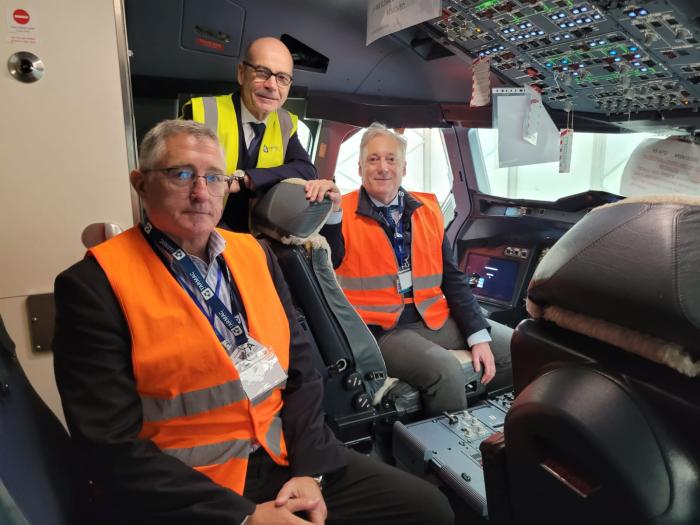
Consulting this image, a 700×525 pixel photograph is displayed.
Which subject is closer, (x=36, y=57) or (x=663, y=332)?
(x=663, y=332)

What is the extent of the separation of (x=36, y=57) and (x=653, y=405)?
6.32ft

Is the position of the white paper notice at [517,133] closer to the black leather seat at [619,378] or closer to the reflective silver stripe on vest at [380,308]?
the reflective silver stripe on vest at [380,308]

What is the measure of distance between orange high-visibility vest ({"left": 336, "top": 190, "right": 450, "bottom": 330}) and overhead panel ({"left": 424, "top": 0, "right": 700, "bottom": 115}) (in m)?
1.12

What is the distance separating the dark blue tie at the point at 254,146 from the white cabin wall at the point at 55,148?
56 centimetres

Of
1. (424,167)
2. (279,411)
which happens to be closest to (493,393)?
(279,411)

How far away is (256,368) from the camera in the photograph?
1393mm

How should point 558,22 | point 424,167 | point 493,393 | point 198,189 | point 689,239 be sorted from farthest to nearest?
point 424,167 → point 493,393 → point 558,22 → point 198,189 → point 689,239

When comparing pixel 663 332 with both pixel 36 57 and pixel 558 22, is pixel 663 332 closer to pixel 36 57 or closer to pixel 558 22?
pixel 36 57

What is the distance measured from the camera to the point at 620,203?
76 centimetres

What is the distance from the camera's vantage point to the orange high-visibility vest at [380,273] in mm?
2447

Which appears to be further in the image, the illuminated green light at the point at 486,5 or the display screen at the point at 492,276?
the display screen at the point at 492,276

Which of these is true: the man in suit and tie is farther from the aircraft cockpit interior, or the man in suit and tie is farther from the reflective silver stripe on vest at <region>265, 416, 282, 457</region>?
the reflective silver stripe on vest at <region>265, 416, 282, 457</region>

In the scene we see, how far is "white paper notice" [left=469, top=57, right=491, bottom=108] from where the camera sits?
2662mm

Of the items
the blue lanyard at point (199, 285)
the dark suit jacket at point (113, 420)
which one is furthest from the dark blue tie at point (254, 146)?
the dark suit jacket at point (113, 420)
